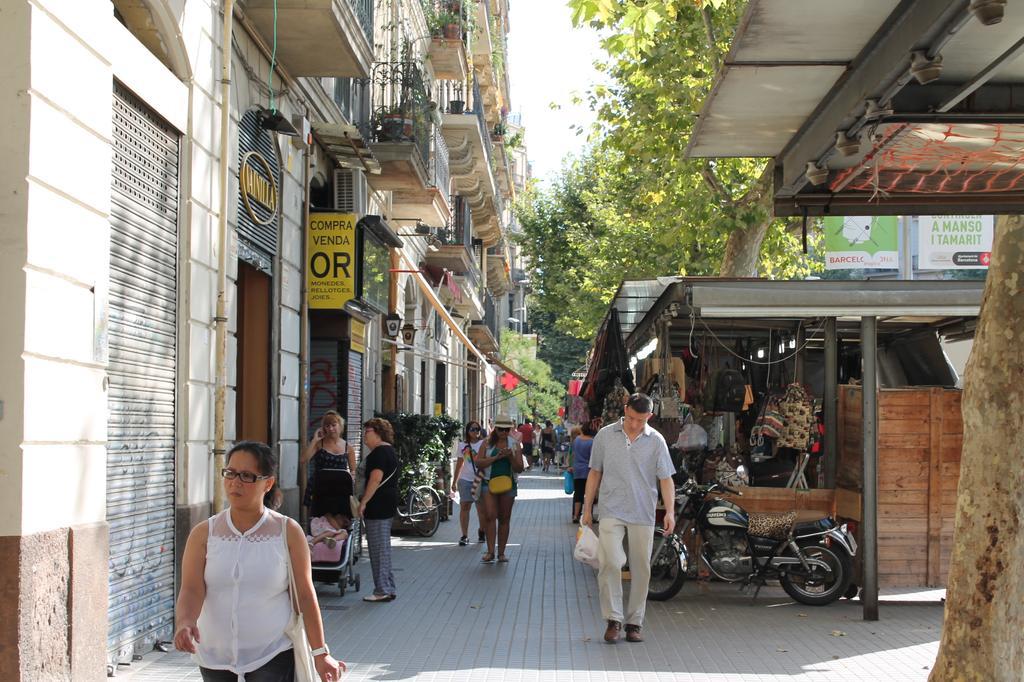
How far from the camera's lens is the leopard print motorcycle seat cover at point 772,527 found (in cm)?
1192

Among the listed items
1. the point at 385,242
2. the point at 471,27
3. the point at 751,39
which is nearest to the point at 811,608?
the point at 751,39

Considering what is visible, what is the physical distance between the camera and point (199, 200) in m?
10.8

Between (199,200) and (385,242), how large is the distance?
8.74 m

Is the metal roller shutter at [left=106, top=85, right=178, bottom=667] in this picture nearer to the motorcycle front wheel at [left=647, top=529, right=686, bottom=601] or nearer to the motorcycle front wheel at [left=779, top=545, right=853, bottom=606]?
the motorcycle front wheel at [left=647, top=529, right=686, bottom=601]

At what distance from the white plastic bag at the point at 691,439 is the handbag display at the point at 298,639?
31.2ft

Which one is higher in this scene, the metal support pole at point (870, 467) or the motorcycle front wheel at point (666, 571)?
the metal support pole at point (870, 467)

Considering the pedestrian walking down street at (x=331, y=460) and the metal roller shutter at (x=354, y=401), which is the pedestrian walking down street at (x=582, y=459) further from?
the pedestrian walking down street at (x=331, y=460)

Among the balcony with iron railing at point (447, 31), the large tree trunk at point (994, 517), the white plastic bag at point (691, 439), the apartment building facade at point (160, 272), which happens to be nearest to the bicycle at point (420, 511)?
the apartment building facade at point (160, 272)

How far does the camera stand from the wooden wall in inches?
478

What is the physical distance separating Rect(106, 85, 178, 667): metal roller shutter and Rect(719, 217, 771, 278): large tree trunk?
530 inches

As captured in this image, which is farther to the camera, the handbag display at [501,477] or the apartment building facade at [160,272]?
the handbag display at [501,477]

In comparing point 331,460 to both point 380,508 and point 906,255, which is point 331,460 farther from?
point 906,255

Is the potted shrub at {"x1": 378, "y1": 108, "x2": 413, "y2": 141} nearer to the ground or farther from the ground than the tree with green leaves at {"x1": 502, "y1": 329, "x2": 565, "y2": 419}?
farther from the ground

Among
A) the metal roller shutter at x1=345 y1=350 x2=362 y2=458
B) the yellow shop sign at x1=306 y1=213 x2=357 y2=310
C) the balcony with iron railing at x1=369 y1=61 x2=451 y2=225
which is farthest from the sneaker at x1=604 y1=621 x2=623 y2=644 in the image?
the balcony with iron railing at x1=369 y1=61 x2=451 y2=225
